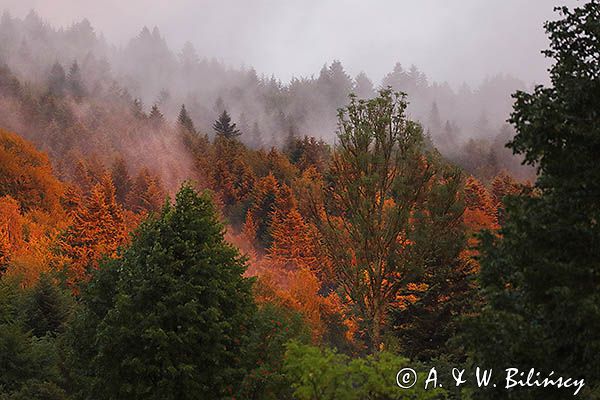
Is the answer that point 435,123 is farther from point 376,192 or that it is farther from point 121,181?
point 376,192

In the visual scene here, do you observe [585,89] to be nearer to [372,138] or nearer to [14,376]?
[372,138]

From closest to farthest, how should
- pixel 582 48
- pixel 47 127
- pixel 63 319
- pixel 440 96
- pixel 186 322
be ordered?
pixel 582 48
pixel 186 322
pixel 63 319
pixel 47 127
pixel 440 96

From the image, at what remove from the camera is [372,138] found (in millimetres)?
17047

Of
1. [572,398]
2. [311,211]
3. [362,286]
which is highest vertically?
[311,211]

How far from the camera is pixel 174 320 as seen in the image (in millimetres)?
13742

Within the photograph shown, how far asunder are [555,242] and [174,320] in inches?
368

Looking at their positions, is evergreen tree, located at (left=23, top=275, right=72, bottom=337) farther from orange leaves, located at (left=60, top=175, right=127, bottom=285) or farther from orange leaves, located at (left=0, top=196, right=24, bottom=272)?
orange leaves, located at (left=0, top=196, right=24, bottom=272)

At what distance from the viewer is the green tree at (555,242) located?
7.96m

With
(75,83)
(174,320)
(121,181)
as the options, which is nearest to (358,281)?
(174,320)

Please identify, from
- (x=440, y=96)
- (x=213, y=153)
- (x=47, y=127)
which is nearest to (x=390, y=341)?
(x=213, y=153)

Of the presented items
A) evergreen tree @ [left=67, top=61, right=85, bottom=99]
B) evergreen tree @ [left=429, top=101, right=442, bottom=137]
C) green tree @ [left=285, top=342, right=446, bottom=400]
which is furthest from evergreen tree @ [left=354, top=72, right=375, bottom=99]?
green tree @ [left=285, top=342, right=446, bottom=400]

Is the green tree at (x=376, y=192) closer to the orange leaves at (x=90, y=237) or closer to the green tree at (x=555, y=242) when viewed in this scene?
the green tree at (x=555, y=242)

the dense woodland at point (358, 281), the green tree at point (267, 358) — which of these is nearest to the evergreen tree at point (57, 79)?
the dense woodland at point (358, 281)

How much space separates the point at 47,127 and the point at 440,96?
379 feet
